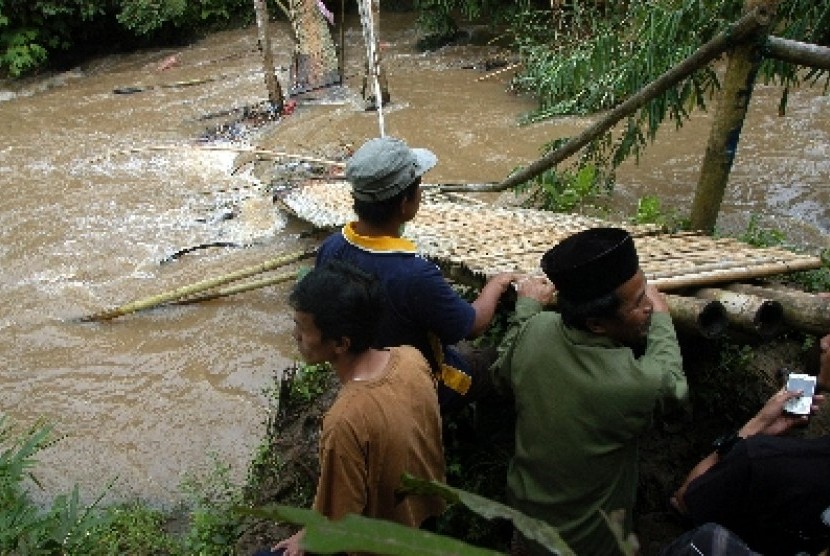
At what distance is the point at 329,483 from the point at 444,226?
106 inches

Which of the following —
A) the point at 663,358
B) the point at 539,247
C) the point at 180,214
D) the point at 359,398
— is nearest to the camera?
the point at 359,398

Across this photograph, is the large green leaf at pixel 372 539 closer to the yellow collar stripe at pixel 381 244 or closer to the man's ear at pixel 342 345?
the man's ear at pixel 342 345

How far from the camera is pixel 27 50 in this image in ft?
44.0

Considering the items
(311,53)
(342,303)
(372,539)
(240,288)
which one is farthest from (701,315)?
(311,53)

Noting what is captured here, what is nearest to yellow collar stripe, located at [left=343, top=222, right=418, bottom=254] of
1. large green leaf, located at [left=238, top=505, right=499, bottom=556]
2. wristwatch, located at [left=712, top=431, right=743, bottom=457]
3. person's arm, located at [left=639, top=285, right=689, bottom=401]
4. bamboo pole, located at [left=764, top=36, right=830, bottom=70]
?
person's arm, located at [left=639, top=285, right=689, bottom=401]

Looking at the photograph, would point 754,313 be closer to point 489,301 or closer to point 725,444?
point 725,444

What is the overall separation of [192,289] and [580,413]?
4.14m

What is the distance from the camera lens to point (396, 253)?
243 centimetres

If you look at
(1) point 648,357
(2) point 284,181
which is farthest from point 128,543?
(2) point 284,181

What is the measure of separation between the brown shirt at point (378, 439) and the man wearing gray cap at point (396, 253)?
0.28 meters

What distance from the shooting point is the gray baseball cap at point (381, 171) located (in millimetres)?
2389

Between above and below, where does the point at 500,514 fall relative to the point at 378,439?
above

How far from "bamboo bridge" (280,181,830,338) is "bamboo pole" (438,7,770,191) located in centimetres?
31

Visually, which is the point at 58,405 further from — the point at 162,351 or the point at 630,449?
the point at 630,449
